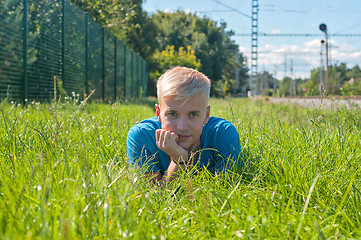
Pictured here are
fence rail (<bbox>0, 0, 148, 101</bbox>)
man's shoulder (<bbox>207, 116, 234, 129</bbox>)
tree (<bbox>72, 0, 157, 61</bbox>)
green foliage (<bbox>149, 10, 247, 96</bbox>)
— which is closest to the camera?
man's shoulder (<bbox>207, 116, 234, 129</bbox>)

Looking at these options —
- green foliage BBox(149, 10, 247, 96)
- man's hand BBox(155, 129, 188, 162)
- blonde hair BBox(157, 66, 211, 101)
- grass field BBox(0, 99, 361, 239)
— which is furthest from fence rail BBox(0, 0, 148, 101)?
green foliage BBox(149, 10, 247, 96)

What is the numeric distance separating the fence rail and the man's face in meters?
1.35

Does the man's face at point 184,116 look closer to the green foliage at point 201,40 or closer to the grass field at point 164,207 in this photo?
the grass field at point 164,207

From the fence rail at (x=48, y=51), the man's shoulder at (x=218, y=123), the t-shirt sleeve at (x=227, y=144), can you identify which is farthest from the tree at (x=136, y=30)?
the t-shirt sleeve at (x=227, y=144)

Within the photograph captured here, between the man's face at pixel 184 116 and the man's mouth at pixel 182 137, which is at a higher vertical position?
the man's face at pixel 184 116

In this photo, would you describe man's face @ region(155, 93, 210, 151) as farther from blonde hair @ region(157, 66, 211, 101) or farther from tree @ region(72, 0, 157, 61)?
tree @ region(72, 0, 157, 61)

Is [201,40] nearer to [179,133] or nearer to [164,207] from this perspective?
[179,133]

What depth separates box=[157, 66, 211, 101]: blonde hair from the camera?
240cm

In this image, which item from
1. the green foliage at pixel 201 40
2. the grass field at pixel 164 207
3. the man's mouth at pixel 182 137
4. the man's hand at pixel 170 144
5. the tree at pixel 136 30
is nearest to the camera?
the grass field at pixel 164 207

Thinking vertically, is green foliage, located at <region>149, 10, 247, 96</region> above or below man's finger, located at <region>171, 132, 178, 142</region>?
above

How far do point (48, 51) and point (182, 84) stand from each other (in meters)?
5.93

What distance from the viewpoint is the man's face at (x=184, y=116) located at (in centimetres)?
240

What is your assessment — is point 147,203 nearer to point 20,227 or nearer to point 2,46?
point 20,227

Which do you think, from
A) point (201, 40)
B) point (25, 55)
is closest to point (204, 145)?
point (25, 55)
